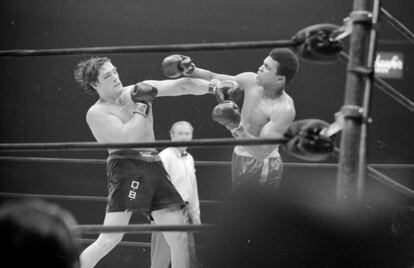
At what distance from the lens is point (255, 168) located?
2412mm

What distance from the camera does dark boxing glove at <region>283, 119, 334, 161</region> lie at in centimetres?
111

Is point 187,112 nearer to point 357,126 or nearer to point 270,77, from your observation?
point 270,77

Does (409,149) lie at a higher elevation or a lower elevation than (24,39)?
lower

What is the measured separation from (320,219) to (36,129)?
9.68ft

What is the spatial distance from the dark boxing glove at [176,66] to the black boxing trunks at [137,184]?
336 millimetres

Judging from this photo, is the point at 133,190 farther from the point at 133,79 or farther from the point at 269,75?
the point at 133,79

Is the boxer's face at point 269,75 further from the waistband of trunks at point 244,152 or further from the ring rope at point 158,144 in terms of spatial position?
the ring rope at point 158,144

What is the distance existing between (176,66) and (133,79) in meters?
1.47

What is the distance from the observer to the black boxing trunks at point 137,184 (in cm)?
230

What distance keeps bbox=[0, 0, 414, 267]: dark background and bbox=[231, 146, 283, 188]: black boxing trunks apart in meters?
1.11

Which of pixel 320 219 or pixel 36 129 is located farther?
pixel 36 129

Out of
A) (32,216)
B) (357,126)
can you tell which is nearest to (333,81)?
(357,126)

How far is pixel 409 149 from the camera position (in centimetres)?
355

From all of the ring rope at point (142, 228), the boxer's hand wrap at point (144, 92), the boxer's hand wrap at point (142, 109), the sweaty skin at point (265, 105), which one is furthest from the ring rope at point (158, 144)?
the sweaty skin at point (265, 105)
